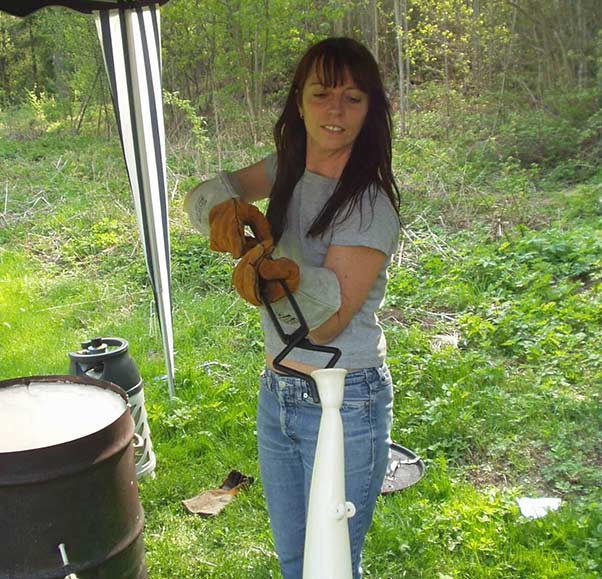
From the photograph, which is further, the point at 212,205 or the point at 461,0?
the point at 461,0

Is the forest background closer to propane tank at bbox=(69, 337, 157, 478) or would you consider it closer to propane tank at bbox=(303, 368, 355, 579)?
propane tank at bbox=(69, 337, 157, 478)

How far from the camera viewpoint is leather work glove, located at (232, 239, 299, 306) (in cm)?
116

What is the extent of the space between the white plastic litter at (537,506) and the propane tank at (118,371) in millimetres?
1473

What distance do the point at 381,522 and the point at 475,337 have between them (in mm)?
1730

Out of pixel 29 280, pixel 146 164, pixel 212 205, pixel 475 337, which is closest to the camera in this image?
pixel 212 205

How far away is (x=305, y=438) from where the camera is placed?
152cm

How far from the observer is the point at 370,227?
1369mm

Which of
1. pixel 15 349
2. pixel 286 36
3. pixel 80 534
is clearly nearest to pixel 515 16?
pixel 286 36

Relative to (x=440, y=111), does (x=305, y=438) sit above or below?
below

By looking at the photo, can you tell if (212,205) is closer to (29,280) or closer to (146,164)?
(146,164)

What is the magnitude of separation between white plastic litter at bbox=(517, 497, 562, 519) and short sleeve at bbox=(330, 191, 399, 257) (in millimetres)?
1597

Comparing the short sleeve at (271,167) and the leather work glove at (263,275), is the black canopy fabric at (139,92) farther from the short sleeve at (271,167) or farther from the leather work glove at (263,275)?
the leather work glove at (263,275)

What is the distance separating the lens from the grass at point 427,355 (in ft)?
8.20

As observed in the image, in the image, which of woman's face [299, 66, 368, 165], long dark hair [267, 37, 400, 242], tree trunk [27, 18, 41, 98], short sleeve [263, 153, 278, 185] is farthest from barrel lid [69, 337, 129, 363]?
tree trunk [27, 18, 41, 98]
